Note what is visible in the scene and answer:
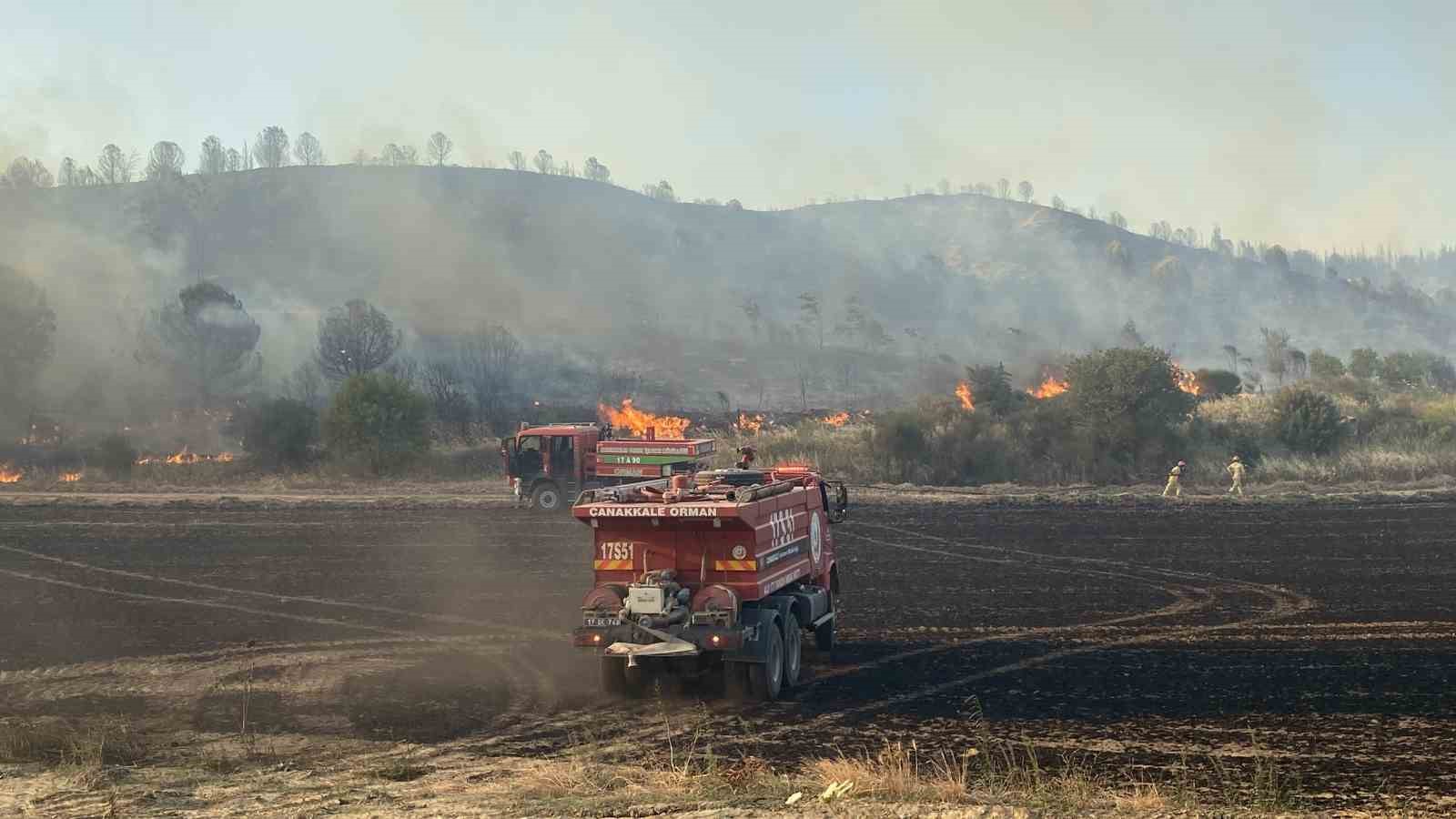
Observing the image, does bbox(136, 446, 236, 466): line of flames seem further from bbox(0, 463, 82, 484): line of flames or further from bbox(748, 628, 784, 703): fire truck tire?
bbox(748, 628, 784, 703): fire truck tire

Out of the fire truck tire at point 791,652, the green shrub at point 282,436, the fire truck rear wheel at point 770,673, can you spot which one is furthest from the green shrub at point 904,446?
the fire truck rear wheel at point 770,673

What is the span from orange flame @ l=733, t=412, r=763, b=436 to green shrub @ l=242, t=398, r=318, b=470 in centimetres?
2019

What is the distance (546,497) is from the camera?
39594mm

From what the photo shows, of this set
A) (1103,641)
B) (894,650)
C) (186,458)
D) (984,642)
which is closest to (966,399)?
(186,458)

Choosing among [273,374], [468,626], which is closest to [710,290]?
[273,374]

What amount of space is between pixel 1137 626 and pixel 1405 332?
207 m

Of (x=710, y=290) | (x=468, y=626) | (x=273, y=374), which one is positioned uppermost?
(x=710, y=290)

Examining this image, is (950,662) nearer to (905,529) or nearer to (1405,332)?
(905,529)

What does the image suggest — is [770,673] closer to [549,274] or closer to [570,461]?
[570,461]

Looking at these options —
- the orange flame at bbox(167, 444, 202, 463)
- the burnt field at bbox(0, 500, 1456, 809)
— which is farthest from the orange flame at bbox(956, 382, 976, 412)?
the orange flame at bbox(167, 444, 202, 463)

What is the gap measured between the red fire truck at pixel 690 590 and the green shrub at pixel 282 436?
43.8 metres

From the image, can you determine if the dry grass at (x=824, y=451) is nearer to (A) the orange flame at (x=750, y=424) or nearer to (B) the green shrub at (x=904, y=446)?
(B) the green shrub at (x=904, y=446)

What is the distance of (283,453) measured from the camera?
5519 centimetres

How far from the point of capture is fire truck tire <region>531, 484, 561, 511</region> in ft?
129
